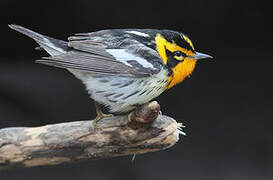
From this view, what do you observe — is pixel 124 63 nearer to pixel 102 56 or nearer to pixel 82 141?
pixel 102 56

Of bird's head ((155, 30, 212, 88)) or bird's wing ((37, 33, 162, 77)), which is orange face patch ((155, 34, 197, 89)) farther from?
bird's wing ((37, 33, 162, 77))

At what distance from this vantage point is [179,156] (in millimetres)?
6352

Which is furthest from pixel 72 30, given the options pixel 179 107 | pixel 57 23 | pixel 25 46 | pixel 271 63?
pixel 271 63

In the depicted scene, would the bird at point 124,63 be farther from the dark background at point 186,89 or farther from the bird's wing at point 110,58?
the dark background at point 186,89

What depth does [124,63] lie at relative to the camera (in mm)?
3971

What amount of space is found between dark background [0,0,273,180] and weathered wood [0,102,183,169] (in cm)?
228

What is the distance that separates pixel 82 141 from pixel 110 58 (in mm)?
698

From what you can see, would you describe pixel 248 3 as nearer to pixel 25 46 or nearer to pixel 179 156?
pixel 179 156

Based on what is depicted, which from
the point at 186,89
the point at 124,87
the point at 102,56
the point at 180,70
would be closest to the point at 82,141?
the point at 124,87

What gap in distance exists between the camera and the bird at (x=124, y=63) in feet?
12.8

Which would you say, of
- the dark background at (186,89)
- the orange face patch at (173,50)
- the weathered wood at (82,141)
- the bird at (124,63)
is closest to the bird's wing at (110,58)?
the bird at (124,63)

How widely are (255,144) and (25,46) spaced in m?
3.15

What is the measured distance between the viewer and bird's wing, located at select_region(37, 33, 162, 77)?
3820 millimetres

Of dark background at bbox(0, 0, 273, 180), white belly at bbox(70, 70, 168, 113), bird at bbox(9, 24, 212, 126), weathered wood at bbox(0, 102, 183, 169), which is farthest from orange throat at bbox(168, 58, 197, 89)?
dark background at bbox(0, 0, 273, 180)
